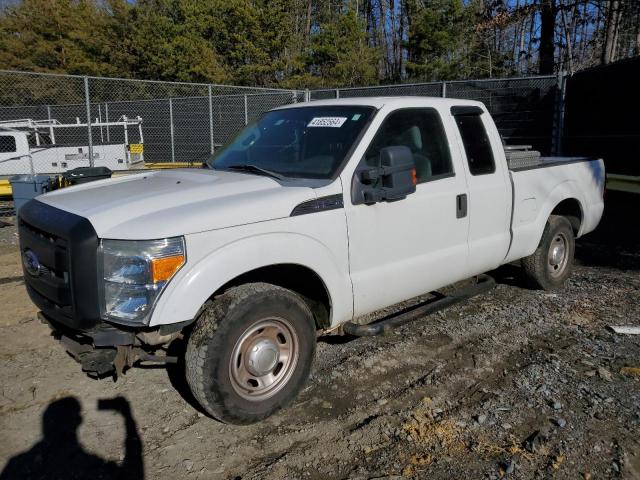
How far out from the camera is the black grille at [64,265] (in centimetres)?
289

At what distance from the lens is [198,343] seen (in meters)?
3.11

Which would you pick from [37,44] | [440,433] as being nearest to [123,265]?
[440,433]

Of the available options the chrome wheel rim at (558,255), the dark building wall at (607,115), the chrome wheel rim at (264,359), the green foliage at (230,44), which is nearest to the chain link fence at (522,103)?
the dark building wall at (607,115)

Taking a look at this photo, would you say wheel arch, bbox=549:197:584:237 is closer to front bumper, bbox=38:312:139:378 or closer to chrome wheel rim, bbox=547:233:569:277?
chrome wheel rim, bbox=547:233:569:277

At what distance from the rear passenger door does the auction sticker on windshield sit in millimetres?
1140

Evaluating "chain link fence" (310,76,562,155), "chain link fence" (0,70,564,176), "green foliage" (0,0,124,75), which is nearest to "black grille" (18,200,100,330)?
"chain link fence" (0,70,564,176)

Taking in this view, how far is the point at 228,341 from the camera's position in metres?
3.12

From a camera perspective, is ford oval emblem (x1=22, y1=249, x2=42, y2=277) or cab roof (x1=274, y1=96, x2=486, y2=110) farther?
cab roof (x1=274, y1=96, x2=486, y2=110)

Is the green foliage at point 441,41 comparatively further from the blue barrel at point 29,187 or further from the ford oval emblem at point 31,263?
the ford oval emblem at point 31,263

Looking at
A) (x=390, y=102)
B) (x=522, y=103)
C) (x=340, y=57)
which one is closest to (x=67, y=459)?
(x=390, y=102)

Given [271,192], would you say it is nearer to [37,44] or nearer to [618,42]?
[618,42]

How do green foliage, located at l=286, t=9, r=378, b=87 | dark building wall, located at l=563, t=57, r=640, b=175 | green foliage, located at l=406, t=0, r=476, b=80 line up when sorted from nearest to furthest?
dark building wall, located at l=563, t=57, r=640, b=175, green foliage, located at l=406, t=0, r=476, b=80, green foliage, located at l=286, t=9, r=378, b=87

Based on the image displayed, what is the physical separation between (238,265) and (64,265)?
3.12 feet

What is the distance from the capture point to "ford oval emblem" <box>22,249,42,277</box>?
3.31 meters
